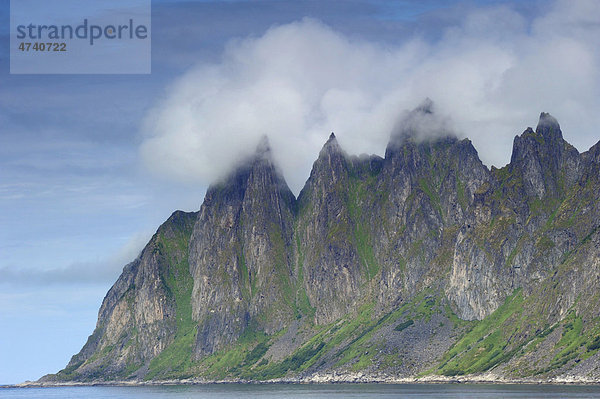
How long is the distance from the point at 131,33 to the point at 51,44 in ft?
46.4

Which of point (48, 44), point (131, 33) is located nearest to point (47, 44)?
point (48, 44)

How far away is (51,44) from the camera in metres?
144

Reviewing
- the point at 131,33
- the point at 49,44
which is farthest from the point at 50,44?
the point at 131,33

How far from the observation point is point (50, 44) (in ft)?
474

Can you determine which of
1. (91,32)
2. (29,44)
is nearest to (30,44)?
(29,44)

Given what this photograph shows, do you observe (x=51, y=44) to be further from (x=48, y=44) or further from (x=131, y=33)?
(x=131, y=33)

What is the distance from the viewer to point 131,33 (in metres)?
148

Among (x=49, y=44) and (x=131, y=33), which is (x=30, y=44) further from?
(x=131, y=33)

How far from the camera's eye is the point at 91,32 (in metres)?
143

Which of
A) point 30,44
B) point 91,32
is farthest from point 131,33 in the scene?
point 30,44

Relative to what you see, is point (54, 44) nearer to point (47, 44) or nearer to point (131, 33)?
point (47, 44)

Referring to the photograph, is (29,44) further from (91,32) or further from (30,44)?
(91,32)

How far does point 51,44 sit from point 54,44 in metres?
1.19

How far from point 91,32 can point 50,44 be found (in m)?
7.82
